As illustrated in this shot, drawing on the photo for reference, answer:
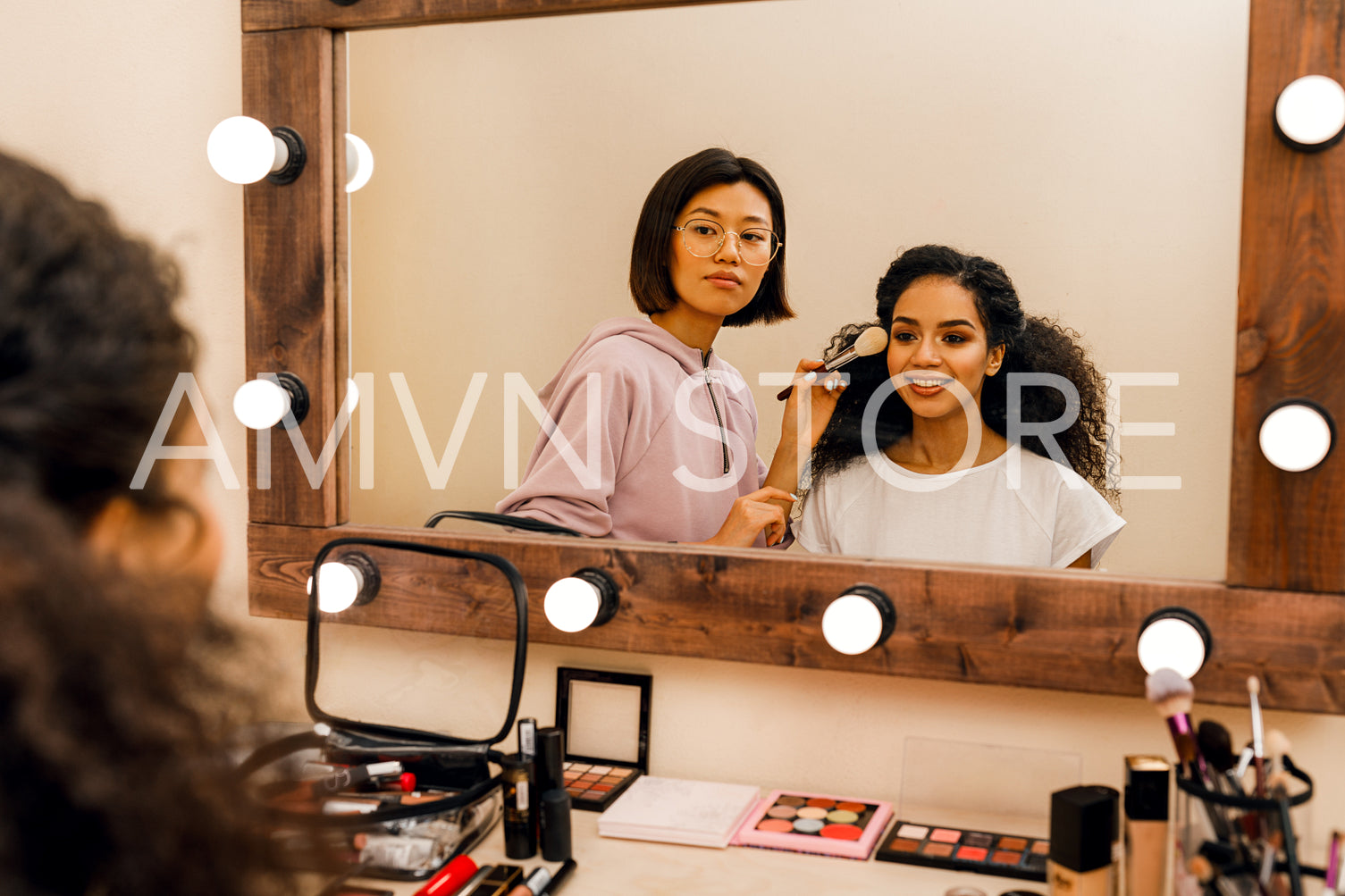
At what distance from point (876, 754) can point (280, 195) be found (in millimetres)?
737

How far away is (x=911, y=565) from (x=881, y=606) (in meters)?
0.04

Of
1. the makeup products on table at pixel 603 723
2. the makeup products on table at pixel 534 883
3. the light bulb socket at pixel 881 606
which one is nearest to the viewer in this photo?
the makeup products on table at pixel 534 883

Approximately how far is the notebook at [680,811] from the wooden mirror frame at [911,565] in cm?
12

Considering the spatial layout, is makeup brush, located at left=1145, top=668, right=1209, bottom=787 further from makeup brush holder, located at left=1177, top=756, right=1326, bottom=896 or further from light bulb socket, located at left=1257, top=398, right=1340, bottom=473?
light bulb socket, located at left=1257, top=398, right=1340, bottom=473

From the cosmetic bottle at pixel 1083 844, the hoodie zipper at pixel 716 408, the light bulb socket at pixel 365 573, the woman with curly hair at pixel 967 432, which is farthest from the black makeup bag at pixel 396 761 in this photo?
the cosmetic bottle at pixel 1083 844

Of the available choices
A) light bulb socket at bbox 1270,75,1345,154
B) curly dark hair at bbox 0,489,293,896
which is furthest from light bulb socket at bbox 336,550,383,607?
light bulb socket at bbox 1270,75,1345,154

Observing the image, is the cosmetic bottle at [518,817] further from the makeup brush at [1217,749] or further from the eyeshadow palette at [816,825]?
the makeup brush at [1217,749]

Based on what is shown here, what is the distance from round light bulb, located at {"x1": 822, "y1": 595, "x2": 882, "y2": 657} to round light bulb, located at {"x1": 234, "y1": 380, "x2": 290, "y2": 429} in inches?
21.3

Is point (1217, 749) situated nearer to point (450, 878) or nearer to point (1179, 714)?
point (1179, 714)

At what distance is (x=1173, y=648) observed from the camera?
0.71m

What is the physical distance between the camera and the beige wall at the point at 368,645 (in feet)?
2.58

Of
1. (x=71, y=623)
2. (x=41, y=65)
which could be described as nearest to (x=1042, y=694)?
(x=71, y=623)

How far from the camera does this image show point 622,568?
85 centimetres

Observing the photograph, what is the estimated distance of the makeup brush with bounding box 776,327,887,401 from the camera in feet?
2.62
